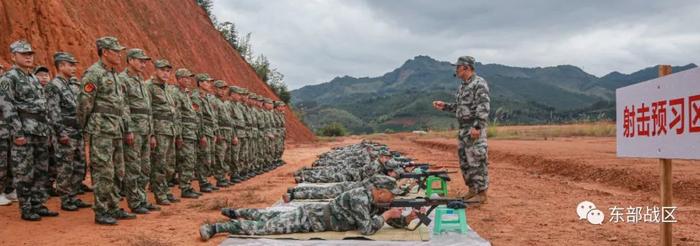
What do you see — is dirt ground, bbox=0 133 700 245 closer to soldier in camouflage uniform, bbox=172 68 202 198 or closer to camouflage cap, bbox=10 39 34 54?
soldier in camouflage uniform, bbox=172 68 202 198

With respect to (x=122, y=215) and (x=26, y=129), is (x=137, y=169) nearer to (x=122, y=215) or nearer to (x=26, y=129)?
(x=122, y=215)

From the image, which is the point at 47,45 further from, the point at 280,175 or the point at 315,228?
the point at 315,228

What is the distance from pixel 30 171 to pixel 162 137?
5.98 ft

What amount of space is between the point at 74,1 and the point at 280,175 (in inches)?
407

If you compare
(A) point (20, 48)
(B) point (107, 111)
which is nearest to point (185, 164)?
(B) point (107, 111)

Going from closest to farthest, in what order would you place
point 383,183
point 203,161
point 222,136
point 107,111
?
point 383,183
point 107,111
point 203,161
point 222,136

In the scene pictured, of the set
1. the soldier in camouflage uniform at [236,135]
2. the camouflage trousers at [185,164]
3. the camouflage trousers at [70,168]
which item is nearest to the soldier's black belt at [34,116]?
the camouflage trousers at [70,168]

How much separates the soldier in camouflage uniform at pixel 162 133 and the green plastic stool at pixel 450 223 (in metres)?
4.17

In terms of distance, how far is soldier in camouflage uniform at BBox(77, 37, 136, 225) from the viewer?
6527 mm

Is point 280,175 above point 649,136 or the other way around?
the other way around

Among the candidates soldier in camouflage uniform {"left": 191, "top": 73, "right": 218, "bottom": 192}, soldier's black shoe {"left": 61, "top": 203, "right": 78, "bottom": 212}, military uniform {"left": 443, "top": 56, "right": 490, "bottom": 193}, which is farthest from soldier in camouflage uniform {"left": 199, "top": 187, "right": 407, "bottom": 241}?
soldier in camouflage uniform {"left": 191, "top": 73, "right": 218, "bottom": 192}

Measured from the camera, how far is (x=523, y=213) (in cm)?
726

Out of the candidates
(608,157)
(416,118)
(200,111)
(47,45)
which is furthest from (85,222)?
(416,118)

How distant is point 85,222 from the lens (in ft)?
21.8
